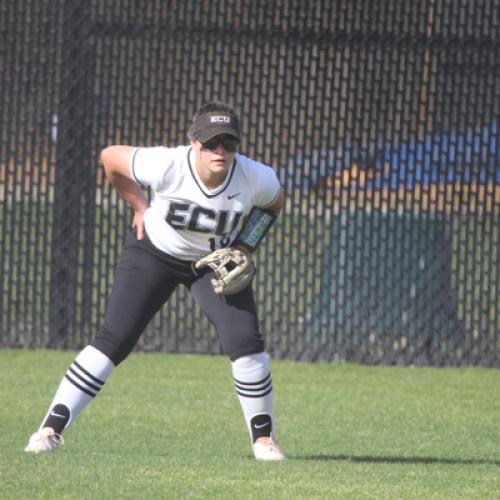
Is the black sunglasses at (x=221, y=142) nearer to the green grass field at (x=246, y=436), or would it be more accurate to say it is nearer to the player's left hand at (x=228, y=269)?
the player's left hand at (x=228, y=269)

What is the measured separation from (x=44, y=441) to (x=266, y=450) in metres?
1.10

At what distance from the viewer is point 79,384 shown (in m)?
6.44

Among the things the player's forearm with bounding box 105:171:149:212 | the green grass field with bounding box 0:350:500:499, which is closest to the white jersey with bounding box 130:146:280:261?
the player's forearm with bounding box 105:171:149:212

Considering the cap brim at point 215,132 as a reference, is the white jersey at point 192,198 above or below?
below

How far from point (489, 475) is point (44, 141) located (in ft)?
19.3

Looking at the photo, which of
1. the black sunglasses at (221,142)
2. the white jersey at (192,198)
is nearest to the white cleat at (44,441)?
the white jersey at (192,198)

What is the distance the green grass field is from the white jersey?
109 cm

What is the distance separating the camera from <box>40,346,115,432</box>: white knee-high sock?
6.44m

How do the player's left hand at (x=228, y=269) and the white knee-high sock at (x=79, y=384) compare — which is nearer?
the player's left hand at (x=228, y=269)

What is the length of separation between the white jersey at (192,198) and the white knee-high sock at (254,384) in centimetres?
60

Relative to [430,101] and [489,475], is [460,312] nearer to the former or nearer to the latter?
[430,101]

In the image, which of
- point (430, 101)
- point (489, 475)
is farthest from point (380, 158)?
point (489, 475)

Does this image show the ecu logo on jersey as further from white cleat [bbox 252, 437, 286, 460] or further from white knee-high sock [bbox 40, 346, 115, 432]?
white cleat [bbox 252, 437, 286, 460]

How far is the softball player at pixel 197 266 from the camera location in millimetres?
6367
